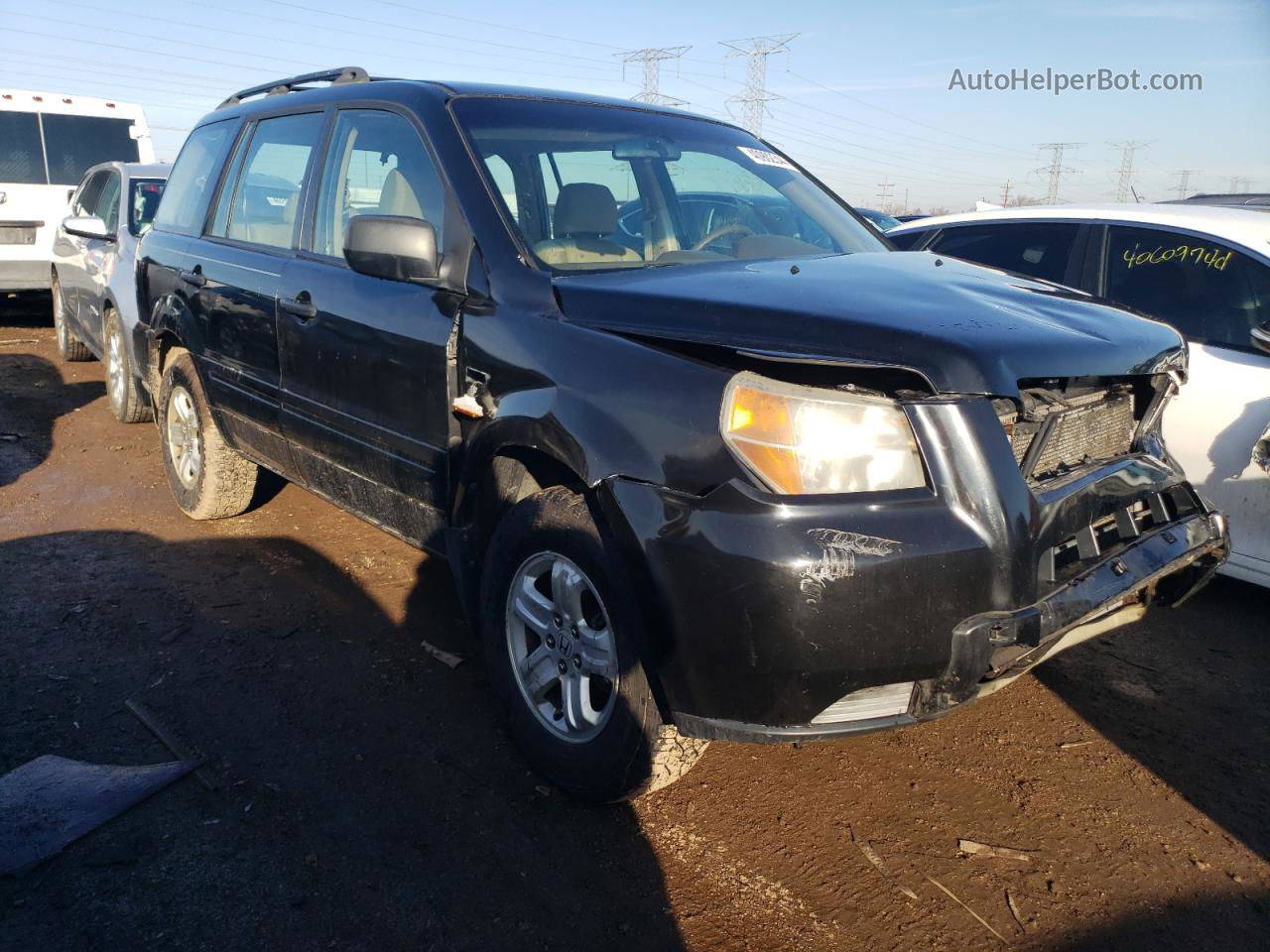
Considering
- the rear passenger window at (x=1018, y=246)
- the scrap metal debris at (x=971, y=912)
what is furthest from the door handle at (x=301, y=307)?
the rear passenger window at (x=1018, y=246)

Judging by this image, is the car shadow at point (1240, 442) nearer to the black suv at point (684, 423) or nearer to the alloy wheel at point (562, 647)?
the black suv at point (684, 423)

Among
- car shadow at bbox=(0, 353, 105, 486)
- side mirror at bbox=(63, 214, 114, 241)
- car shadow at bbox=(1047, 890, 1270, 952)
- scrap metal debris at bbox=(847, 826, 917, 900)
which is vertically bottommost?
car shadow at bbox=(0, 353, 105, 486)

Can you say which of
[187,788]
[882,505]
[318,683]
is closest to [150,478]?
[318,683]

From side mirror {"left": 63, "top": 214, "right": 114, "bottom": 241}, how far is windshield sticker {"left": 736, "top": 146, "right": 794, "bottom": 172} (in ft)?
15.9

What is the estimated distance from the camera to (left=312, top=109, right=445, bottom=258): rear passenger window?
328 centimetres

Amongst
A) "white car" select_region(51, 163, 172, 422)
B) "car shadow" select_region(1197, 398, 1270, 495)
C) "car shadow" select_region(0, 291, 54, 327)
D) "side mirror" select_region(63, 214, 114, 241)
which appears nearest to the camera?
"car shadow" select_region(1197, 398, 1270, 495)

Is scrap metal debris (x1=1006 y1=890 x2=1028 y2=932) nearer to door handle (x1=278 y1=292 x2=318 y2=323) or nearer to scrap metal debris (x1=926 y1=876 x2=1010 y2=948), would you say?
scrap metal debris (x1=926 y1=876 x2=1010 y2=948)

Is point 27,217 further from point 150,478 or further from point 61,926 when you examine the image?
point 61,926

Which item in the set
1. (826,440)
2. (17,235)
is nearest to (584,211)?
(826,440)

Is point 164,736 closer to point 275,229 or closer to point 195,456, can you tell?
point 275,229

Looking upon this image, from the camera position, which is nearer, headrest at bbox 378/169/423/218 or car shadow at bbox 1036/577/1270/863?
car shadow at bbox 1036/577/1270/863

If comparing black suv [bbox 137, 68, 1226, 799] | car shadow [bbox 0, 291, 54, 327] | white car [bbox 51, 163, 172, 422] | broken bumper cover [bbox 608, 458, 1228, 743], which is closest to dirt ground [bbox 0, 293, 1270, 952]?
black suv [bbox 137, 68, 1226, 799]

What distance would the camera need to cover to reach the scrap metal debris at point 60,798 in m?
2.54

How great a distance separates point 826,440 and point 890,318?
329mm
